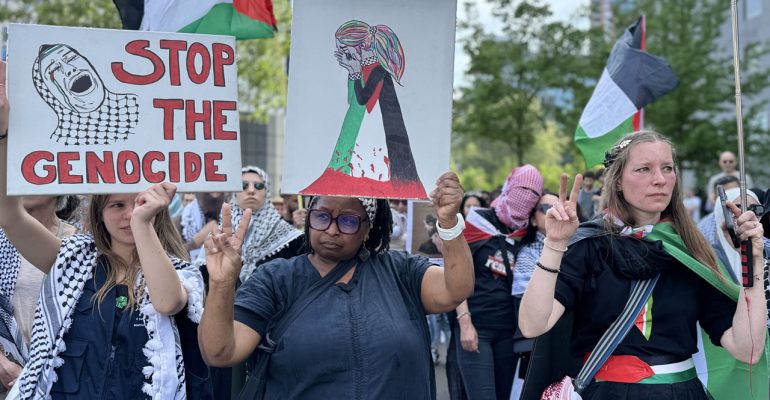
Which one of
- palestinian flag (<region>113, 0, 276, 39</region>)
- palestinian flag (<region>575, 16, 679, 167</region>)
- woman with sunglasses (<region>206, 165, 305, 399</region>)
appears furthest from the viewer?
palestinian flag (<region>575, 16, 679, 167</region>)

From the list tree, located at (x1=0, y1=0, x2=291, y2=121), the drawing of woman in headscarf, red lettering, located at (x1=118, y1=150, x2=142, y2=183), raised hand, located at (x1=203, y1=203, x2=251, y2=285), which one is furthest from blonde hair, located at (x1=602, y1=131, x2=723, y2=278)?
tree, located at (x1=0, y1=0, x2=291, y2=121)

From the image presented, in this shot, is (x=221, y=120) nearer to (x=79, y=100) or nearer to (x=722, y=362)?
(x=79, y=100)

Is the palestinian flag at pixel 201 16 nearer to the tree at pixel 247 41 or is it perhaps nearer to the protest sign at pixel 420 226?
the protest sign at pixel 420 226

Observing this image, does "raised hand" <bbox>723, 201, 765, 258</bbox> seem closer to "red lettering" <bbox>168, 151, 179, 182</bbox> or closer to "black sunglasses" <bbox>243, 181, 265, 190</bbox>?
"red lettering" <bbox>168, 151, 179, 182</bbox>

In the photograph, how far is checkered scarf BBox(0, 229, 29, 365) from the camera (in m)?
4.02

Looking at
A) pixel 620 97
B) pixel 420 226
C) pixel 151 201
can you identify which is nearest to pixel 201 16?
pixel 420 226

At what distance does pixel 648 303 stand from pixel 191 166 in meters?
1.91

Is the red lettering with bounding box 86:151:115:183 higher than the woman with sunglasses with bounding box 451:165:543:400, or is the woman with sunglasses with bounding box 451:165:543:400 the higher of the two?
the red lettering with bounding box 86:151:115:183

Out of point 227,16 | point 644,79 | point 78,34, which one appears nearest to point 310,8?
point 78,34

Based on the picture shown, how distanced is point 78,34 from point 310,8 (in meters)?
0.91

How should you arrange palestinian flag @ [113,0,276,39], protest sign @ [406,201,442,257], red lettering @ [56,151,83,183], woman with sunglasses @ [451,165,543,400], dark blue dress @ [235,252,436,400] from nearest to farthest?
dark blue dress @ [235,252,436,400]
red lettering @ [56,151,83,183]
palestinian flag @ [113,0,276,39]
woman with sunglasses @ [451,165,543,400]
protest sign @ [406,201,442,257]

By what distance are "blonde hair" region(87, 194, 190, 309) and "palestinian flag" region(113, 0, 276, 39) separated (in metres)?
2.40

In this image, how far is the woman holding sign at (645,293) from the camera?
10.9 ft

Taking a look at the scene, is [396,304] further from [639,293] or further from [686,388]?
[686,388]
